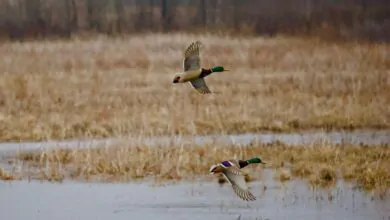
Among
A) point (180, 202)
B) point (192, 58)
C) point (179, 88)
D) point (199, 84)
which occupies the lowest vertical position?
point (180, 202)

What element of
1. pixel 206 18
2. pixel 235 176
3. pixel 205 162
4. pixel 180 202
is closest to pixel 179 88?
pixel 205 162

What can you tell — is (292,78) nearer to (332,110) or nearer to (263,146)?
(332,110)

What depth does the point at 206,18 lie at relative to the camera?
69.8 ft

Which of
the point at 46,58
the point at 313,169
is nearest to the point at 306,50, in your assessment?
the point at 46,58

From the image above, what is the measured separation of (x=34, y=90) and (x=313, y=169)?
581 centimetres

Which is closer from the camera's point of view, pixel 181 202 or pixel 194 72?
pixel 194 72

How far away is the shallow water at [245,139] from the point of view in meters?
9.96

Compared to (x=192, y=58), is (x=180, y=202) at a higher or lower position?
lower

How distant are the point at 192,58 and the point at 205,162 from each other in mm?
4365

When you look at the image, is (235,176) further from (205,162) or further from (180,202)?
(205,162)

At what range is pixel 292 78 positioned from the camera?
14188 mm

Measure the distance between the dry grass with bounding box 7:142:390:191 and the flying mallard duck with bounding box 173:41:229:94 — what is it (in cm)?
353

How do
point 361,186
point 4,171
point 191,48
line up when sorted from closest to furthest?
1. point 191,48
2. point 361,186
3. point 4,171

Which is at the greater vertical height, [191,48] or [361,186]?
[191,48]
